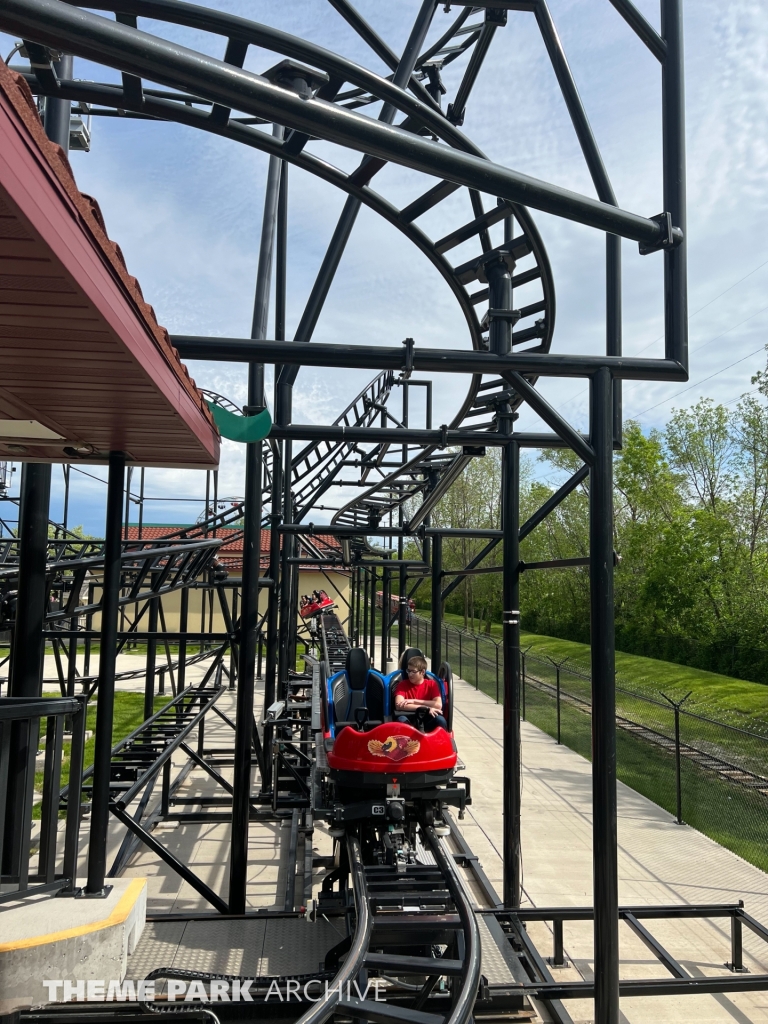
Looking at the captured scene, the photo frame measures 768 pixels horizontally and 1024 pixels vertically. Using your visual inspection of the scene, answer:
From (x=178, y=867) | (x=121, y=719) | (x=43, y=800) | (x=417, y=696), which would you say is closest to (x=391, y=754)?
(x=417, y=696)

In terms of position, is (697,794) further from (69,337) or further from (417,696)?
(69,337)

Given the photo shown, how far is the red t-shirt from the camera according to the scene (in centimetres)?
630

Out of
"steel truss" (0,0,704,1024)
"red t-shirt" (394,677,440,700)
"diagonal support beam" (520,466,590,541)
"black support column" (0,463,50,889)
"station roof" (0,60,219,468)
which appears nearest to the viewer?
"station roof" (0,60,219,468)

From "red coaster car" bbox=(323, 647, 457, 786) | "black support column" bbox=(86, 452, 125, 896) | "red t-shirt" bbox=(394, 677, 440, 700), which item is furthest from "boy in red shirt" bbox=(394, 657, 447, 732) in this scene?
"black support column" bbox=(86, 452, 125, 896)

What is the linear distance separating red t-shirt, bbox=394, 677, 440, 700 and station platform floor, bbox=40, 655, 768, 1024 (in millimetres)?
1259

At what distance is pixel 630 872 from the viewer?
7133mm

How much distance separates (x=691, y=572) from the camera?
80.1 ft

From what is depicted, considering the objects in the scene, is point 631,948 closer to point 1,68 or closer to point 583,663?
point 1,68

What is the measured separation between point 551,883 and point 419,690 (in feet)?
7.16

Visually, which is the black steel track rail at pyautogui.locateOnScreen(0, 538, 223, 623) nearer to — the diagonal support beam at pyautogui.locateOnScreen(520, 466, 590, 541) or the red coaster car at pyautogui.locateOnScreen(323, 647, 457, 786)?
the red coaster car at pyautogui.locateOnScreen(323, 647, 457, 786)

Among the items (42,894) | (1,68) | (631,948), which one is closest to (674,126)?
(1,68)

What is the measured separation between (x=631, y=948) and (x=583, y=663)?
21156 mm

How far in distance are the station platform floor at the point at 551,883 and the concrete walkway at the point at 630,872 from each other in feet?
0.04

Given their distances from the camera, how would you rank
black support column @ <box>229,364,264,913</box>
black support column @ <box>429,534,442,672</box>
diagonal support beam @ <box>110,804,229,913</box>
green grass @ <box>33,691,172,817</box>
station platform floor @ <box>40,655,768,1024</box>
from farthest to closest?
green grass @ <box>33,691,172,817</box> < black support column @ <box>429,534,442,672</box> < black support column @ <box>229,364,264,913</box> < diagonal support beam @ <box>110,804,229,913</box> < station platform floor @ <box>40,655,768,1024</box>
